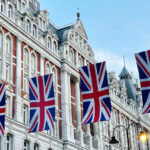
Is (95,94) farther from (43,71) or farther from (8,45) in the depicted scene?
(43,71)

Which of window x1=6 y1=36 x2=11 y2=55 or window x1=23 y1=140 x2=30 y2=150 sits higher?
window x1=6 y1=36 x2=11 y2=55

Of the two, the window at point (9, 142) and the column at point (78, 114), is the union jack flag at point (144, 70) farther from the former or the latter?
the column at point (78, 114)

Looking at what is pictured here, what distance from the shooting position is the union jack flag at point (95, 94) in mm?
30969

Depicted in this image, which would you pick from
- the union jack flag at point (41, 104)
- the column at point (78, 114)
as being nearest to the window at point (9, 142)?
the union jack flag at point (41, 104)

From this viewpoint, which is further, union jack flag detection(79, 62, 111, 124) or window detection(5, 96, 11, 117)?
window detection(5, 96, 11, 117)

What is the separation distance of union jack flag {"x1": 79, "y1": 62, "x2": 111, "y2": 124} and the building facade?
10.6 metres

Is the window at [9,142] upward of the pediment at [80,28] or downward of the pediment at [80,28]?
downward

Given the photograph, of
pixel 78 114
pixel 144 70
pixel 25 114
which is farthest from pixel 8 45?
pixel 144 70

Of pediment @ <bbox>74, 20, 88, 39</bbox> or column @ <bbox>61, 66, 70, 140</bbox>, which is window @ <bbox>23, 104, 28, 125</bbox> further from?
pediment @ <bbox>74, 20, 88, 39</bbox>

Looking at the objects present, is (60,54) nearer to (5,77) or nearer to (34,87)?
(5,77)

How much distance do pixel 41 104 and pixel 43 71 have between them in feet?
52.9

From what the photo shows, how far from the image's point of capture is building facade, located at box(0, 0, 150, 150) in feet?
136

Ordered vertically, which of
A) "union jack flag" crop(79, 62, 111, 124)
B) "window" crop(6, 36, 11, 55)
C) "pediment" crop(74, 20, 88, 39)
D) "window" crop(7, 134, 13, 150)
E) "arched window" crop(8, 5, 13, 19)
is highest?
"pediment" crop(74, 20, 88, 39)

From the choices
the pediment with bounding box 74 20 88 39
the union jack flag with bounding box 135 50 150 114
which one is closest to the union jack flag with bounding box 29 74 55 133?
the union jack flag with bounding box 135 50 150 114
